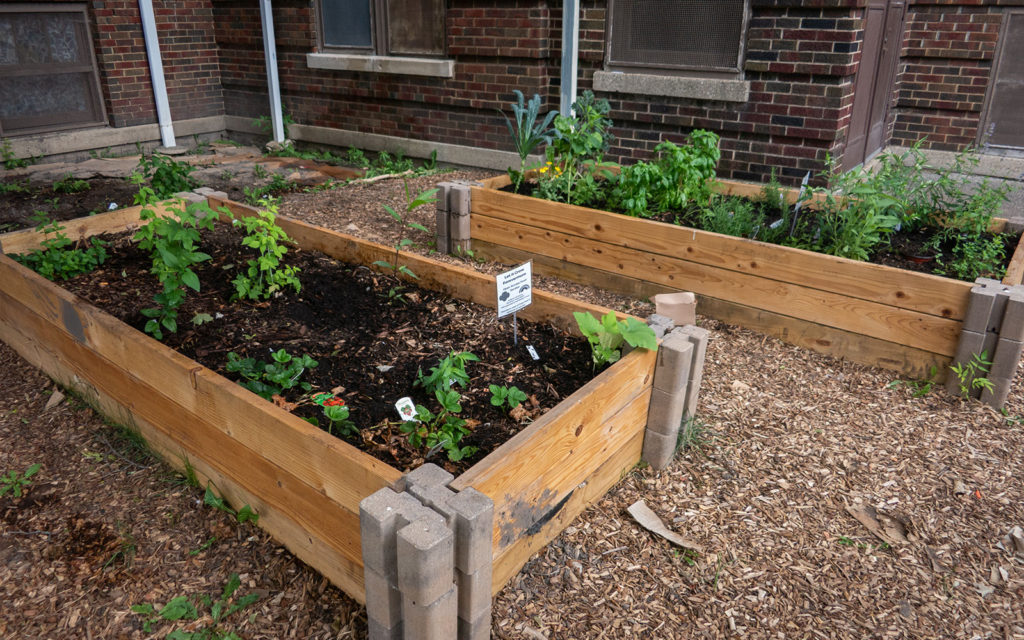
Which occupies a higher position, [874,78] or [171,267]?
[874,78]

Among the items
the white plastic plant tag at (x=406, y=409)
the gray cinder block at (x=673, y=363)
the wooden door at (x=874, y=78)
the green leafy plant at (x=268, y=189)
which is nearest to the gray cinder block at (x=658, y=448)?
the gray cinder block at (x=673, y=363)

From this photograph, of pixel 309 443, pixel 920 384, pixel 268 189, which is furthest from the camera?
pixel 268 189

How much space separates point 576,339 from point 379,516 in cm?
164

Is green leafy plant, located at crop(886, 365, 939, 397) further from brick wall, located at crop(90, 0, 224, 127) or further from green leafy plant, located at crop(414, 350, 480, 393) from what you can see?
brick wall, located at crop(90, 0, 224, 127)

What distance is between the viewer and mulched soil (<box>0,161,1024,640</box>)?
234cm

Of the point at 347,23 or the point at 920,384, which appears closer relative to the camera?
the point at 920,384

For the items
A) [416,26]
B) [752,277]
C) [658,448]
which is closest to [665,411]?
[658,448]

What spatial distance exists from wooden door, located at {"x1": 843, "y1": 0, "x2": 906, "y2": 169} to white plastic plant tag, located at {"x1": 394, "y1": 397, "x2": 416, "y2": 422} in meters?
4.85

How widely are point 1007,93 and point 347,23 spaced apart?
22.6 ft

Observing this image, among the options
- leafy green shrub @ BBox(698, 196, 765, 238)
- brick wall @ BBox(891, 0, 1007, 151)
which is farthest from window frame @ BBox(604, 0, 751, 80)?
brick wall @ BBox(891, 0, 1007, 151)

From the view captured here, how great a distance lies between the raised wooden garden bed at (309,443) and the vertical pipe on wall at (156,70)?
6.04 metres

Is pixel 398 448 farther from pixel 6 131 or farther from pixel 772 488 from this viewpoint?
pixel 6 131

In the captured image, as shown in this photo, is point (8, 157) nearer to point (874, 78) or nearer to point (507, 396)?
point (507, 396)

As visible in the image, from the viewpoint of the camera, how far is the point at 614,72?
641 cm
